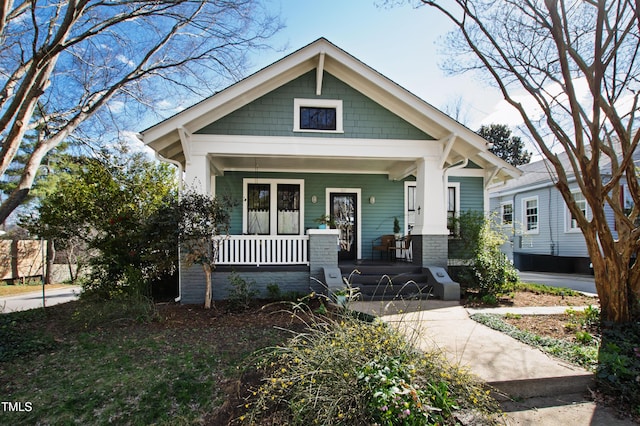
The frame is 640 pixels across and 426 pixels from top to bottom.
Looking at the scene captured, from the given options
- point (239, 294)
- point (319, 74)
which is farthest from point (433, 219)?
point (239, 294)

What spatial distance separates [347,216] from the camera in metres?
10.5

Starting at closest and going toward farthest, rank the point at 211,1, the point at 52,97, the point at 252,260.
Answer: the point at 252,260, the point at 211,1, the point at 52,97

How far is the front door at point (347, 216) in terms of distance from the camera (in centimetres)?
1043

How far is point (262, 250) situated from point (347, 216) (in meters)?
3.42

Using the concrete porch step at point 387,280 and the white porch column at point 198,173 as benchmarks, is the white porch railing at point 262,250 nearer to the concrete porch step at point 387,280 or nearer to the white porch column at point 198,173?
the concrete porch step at point 387,280

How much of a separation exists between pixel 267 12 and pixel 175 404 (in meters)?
9.38

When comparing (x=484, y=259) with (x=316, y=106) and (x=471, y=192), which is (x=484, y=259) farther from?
(x=316, y=106)

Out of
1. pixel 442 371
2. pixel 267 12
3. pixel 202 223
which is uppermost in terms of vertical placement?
pixel 267 12

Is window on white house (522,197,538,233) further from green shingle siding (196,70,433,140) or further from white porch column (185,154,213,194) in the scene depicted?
white porch column (185,154,213,194)

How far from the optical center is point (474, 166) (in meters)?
10.7

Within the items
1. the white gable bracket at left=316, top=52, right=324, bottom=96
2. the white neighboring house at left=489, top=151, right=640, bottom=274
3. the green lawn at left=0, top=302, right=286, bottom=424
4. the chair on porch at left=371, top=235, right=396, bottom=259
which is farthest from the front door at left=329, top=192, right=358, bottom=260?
the white neighboring house at left=489, top=151, right=640, bottom=274

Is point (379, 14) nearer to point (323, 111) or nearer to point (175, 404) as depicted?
point (323, 111)

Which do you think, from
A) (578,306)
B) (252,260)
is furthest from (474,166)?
(252,260)

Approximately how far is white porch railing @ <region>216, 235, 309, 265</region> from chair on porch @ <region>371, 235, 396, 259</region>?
2.83m
